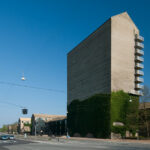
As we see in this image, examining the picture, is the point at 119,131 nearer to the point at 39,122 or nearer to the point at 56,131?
the point at 56,131

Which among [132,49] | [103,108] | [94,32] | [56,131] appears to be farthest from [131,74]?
[56,131]

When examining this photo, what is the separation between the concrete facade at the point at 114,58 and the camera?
6156 centimetres

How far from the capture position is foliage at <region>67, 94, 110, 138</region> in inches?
2319

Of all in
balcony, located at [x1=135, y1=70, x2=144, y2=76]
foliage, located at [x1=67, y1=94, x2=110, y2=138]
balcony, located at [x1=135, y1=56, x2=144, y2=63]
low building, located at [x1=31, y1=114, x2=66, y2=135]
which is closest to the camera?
foliage, located at [x1=67, y1=94, x2=110, y2=138]

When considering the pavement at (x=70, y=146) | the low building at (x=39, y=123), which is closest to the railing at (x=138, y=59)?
the pavement at (x=70, y=146)

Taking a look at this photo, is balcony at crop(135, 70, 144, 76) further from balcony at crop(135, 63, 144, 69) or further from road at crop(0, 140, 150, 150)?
road at crop(0, 140, 150, 150)

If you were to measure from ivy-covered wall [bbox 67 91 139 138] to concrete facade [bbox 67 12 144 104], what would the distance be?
212cm

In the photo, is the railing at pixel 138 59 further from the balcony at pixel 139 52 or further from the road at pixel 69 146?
the road at pixel 69 146

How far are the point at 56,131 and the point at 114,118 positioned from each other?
48.6 metres

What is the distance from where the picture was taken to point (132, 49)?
6556 centimetres

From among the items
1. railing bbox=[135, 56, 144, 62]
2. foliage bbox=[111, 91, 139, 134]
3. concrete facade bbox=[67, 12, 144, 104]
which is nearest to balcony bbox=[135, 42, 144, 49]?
concrete facade bbox=[67, 12, 144, 104]

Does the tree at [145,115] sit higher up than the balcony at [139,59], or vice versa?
the balcony at [139,59]

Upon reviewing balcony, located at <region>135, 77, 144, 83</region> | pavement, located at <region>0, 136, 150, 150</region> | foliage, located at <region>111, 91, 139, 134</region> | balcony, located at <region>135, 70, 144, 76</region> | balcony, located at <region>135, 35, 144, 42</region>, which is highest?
balcony, located at <region>135, 35, 144, 42</region>

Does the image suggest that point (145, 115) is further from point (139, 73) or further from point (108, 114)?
point (139, 73)
